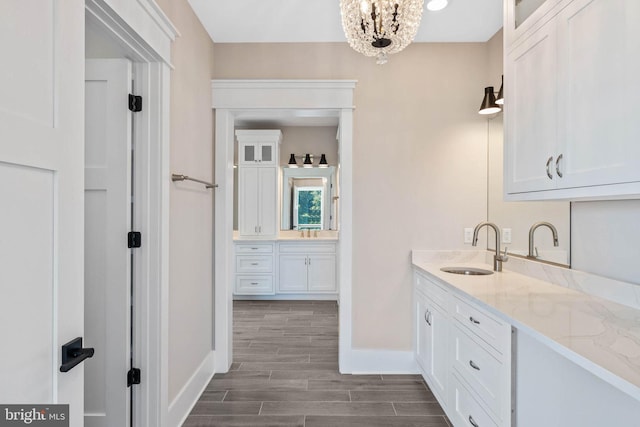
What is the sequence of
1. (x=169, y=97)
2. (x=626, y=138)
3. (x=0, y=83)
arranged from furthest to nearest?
(x=169, y=97), (x=626, y=138), (x=0, y=83)

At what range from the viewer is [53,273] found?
2.95 feet

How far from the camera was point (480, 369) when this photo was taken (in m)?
1.62

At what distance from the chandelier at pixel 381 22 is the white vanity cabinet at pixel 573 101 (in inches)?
24.9

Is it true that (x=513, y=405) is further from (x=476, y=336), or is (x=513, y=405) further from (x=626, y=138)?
(x=626, y=138)

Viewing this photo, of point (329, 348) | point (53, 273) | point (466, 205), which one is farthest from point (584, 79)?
point (329, 348)

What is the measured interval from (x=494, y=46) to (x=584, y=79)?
161 cm

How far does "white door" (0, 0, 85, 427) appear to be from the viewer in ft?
2.52

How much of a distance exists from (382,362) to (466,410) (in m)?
1.01

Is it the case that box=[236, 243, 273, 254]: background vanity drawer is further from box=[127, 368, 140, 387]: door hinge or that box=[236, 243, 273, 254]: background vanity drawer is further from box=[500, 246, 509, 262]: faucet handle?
box=[500, 246, 509, 262]: faucet handle

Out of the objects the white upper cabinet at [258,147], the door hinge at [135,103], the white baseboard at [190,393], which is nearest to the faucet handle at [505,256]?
the white baseboard at [190,393]

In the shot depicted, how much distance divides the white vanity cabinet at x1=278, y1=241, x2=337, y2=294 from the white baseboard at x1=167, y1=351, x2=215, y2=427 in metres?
2.21

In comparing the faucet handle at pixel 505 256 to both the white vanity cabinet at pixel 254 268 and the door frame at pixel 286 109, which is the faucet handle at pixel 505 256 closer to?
the door frame at pixel 286 109

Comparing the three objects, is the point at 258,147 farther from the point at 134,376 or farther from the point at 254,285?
the point at 134,376

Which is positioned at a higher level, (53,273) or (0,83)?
(0,83)
